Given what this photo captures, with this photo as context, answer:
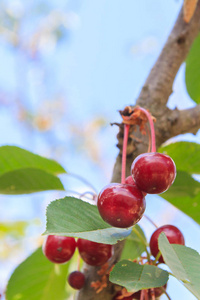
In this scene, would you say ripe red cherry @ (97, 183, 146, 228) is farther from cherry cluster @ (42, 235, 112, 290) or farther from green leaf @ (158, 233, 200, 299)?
cherry cluster @ (42, 235, 112, 290)

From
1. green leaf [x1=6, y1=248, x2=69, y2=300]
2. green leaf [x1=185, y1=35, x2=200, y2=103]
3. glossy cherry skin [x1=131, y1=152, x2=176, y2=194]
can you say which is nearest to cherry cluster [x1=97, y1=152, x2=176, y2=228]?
glossy cherry skin [x1=131, y1=152, x2=176, y2=194]

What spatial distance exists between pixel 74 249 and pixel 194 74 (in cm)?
83

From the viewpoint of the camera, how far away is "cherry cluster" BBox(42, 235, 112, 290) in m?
0.83

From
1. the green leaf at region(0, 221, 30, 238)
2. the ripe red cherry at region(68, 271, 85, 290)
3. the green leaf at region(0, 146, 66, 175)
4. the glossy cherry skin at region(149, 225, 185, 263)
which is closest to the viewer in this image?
the glossy cherry skin at region(149, 225, 185, 263)

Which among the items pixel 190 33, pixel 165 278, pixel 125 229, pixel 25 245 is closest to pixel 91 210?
pixel 125 229

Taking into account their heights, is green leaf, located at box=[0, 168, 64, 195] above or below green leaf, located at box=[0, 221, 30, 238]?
below

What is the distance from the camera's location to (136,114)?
0.88m

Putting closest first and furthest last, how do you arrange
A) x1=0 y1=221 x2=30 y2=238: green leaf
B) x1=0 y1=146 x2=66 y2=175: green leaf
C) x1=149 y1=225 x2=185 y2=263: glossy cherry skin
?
x1=149 y1=225 x2=185 y2=263: glossy cherry skin → x1=0 y1=146 x2=66 y2=175: green leaf → x1=0 y1=221 x2=30 y2=238: green leaf

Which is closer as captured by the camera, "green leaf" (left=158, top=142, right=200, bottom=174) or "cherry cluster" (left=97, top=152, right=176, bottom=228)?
"cherry cluster" (left=97, top=152, right=176, bottom=228)

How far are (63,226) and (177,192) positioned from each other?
1.52 ft

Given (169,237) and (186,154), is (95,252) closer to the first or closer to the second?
(169,237)

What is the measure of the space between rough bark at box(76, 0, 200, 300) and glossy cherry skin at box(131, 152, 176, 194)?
25cm

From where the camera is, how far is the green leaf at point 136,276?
0.62 m

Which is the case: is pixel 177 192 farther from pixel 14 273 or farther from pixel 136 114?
pixel 14 273
